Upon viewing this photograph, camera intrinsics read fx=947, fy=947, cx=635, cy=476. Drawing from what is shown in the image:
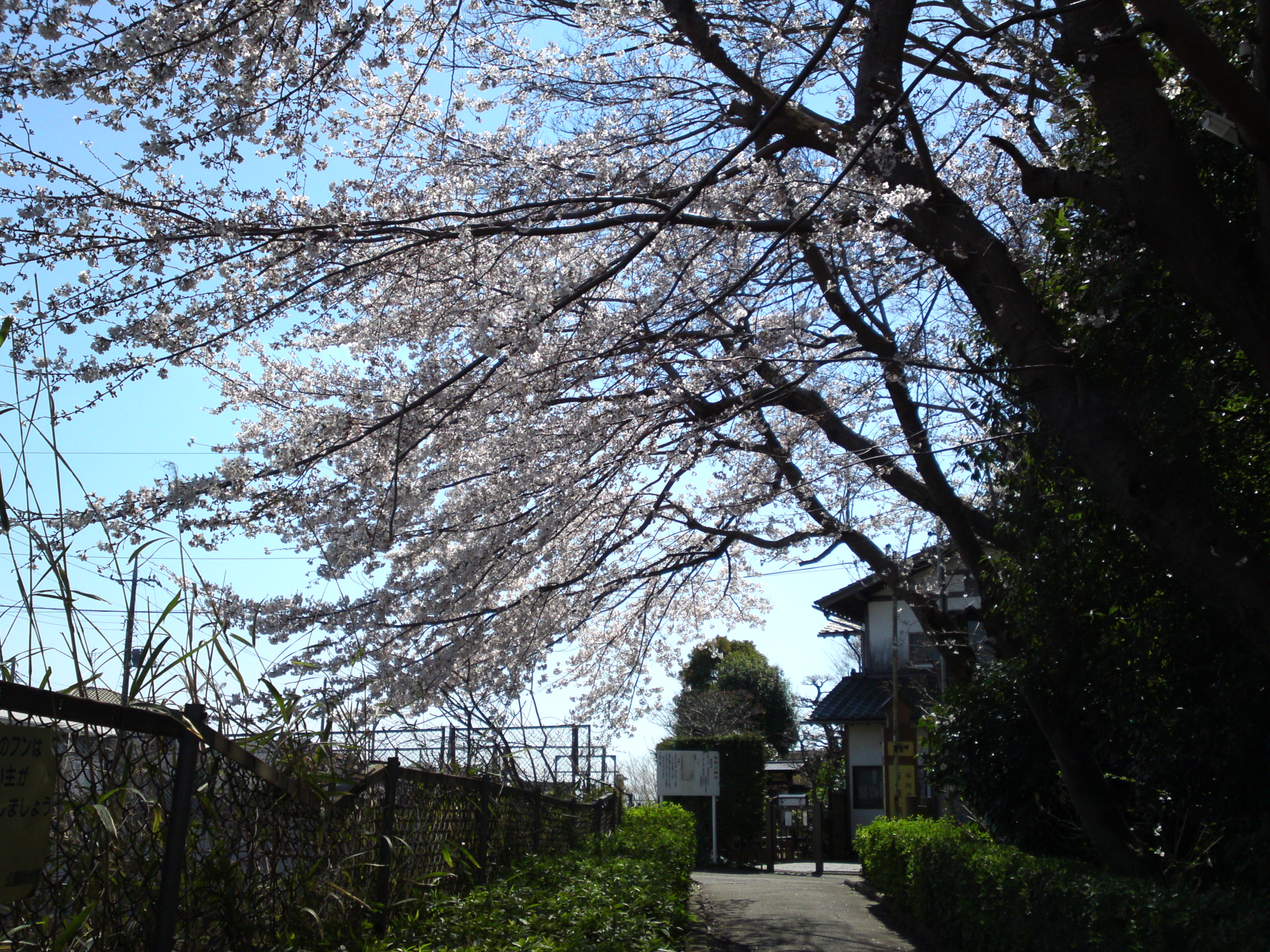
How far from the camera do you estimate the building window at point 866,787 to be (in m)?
24.0

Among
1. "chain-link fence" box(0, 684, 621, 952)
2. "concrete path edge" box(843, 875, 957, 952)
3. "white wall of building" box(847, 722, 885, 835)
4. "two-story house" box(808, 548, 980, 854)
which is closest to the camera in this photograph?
"chain-link fence" box(0, 684, 621, 952)

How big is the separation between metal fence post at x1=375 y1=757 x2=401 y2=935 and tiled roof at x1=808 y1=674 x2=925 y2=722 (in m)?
19.8

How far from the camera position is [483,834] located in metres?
5.91

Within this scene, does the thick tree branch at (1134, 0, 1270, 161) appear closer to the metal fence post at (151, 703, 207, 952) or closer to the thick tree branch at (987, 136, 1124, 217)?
the thick tree branch at (987, 136, 1124, 217)

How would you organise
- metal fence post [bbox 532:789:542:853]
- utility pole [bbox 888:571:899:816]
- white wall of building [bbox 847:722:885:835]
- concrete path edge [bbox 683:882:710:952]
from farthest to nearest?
white wall of building [bbox 847:722:885:835]
utility pole [bbox 888:571:899:816]
metal fence post [bbox 532:789:542:853]
concrete path edge [bbox 683:882:710:952]

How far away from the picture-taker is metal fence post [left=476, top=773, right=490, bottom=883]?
586cm

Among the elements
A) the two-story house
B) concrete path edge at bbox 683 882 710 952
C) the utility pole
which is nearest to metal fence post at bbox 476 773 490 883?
concrete path edge at bbox 683 882 710 952

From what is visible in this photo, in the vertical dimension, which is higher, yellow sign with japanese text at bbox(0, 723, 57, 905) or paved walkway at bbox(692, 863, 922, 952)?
yellow sign with japanese text at bbox(0, 723, 57, 905)

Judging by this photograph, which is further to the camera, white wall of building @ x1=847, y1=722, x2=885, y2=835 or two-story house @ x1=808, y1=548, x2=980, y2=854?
white wall of building @ x1=847, y1=722, x2=885, y2=835

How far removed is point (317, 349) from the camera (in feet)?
25.7

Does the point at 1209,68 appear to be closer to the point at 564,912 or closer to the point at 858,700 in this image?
the point at 564,912

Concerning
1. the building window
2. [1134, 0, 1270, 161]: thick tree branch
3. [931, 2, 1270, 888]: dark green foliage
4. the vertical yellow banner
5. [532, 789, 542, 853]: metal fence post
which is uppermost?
[1134, 0, 1270, 161]: thick tree branch

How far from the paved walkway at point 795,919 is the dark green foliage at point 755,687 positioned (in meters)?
14.7

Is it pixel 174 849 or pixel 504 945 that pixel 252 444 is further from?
pixel 174 849
